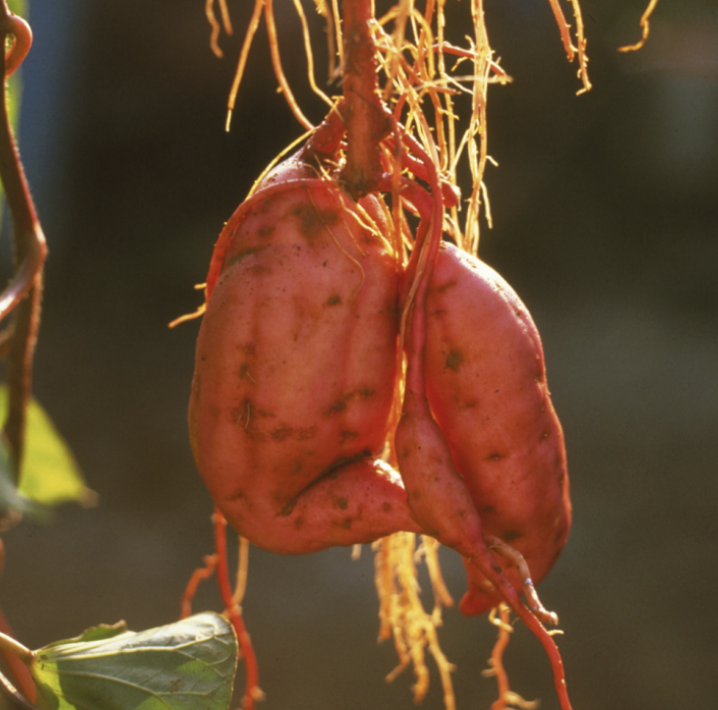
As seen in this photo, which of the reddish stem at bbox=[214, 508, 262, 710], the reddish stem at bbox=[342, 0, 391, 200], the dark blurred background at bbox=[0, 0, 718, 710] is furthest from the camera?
the dark blurred background at bbox=[0, 0, 718, 710]

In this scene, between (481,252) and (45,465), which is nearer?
(45,465)

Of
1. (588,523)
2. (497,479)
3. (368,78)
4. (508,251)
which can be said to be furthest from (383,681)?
(508,251)

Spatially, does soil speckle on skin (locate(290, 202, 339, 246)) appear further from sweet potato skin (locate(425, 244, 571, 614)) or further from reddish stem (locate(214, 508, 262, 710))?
reddish stem (locate(214, 508, 262, 710))

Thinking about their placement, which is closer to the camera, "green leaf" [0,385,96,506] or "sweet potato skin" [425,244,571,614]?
"sweet potato skin" [425,244,571,614]

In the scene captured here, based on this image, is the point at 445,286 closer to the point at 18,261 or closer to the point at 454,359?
the point at 454,359

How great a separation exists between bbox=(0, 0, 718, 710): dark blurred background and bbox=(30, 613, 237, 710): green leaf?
36.7 inches

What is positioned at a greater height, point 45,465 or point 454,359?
point 454,359

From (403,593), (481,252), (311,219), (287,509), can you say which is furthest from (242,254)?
(481,252)

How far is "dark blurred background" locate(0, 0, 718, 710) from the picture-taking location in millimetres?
1436

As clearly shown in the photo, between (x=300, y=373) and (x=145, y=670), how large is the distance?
0.63 feet

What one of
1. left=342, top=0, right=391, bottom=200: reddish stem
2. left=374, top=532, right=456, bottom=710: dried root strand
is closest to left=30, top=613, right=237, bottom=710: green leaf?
left=374, top=532, right=456, bottom=710: dried root strand

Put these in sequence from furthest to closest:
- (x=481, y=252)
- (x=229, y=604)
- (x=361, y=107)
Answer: (x=481, y=252) → (x=229, y=604) → (x=361, y=107)

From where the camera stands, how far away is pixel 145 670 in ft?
1.42

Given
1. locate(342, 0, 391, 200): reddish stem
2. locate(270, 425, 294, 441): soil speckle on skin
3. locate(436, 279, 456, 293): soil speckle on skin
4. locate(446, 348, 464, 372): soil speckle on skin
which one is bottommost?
locate(270, 425, 294, 441): soil speckle on skin
